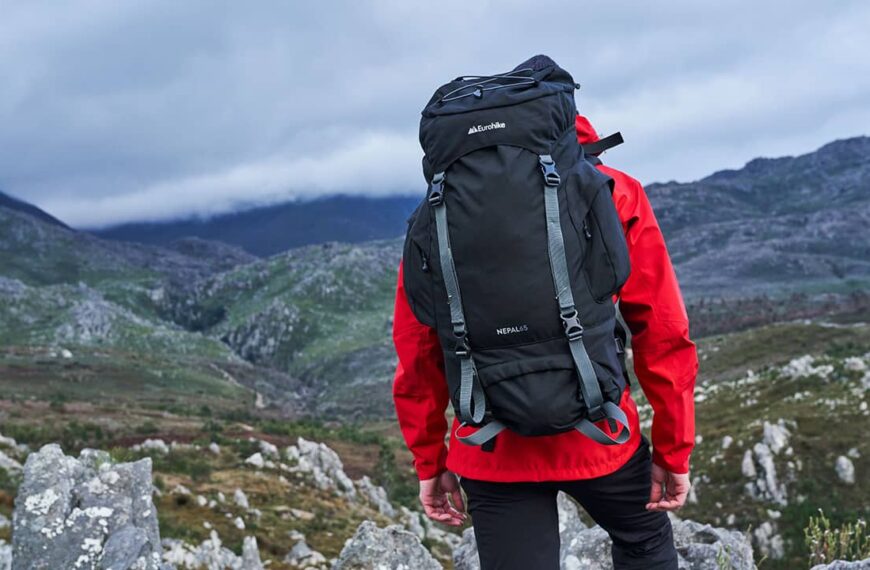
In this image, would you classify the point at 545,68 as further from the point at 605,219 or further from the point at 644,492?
the point at 644,492

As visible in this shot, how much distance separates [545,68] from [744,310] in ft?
582

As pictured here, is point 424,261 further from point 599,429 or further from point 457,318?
point 599,429

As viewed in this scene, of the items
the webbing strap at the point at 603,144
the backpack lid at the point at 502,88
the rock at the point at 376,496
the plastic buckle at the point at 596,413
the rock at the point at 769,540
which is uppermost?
the backpack lid at the point at 502,88

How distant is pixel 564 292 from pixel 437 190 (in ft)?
2.89

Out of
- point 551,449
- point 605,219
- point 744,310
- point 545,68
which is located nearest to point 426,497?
point 551,449

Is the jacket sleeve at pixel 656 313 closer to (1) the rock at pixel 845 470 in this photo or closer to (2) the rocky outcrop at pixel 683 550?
(2) the rocky outcrop at pixel 683 550

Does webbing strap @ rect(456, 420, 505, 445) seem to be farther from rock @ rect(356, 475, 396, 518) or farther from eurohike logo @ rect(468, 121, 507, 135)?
rock @ rect(356, 475, 396, 518)

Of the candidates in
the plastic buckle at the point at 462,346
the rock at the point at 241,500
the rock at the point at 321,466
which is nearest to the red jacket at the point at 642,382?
the plastic buckle at the point at 462,346

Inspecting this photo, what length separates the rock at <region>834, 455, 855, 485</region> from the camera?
2412cm

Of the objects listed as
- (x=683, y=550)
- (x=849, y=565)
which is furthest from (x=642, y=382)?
(x=683, y=550)

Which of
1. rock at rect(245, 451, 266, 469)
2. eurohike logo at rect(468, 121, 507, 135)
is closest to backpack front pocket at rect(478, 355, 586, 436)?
eurohike logo at rect(468, 121, 507, 135)

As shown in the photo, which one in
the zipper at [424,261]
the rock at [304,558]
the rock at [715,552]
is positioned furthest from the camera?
the rock at [304,558]

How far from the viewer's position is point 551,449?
3.73 metres

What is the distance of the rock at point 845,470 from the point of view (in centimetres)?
2412
